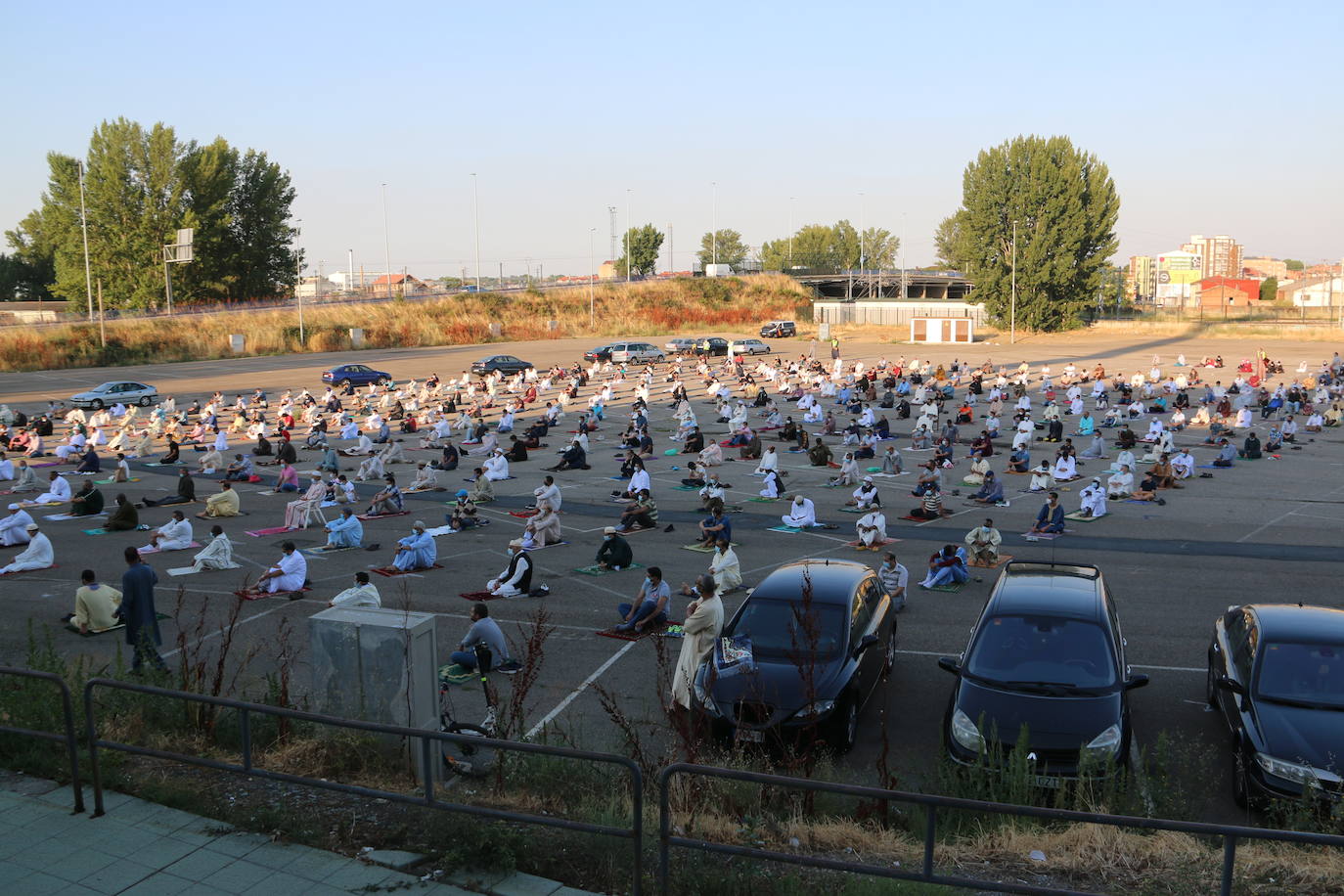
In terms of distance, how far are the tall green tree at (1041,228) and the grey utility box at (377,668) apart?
76089 mm

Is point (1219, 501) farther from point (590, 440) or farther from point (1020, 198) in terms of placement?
point (1020, 198)

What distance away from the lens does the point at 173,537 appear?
1856 centimetres

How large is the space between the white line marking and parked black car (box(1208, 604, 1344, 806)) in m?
5.85

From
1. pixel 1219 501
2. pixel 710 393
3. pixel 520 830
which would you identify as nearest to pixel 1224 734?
pixel 520 830

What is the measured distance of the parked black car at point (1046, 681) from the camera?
323 inches

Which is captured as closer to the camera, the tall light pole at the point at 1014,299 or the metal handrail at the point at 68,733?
the metal handrail at the point at 68,733

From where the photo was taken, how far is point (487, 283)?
109375 millimetres

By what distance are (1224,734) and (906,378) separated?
118 feet

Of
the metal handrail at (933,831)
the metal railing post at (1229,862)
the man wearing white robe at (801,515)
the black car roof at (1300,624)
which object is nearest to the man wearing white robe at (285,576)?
the man wearing white robe at (801,515)

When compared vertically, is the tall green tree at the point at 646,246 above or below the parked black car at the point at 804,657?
above

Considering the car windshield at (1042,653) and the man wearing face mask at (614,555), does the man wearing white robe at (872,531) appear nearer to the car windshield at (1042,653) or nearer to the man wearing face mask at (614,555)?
the man wearing face mask at (614,555)

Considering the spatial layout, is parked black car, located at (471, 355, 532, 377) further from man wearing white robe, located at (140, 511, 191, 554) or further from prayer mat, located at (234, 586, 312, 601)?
prayer mat, located at (234, 586, 312, 601)

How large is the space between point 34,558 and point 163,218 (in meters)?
74.7

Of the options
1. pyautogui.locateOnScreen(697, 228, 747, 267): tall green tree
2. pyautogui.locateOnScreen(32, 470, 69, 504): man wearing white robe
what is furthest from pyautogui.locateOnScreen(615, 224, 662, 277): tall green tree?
pyautogui.locateOnScreen(32, 470, 69, 504): man wearing white robe
